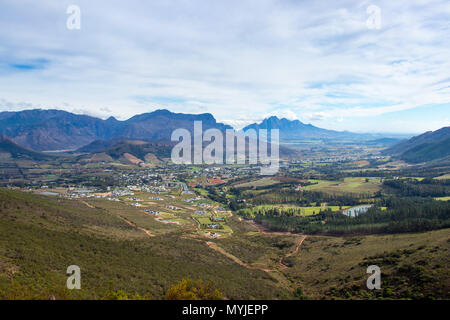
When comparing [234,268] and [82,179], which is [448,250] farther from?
[82,179]

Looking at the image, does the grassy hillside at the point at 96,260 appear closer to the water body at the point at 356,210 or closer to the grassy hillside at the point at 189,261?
the grassy hillside at the point at 189,261

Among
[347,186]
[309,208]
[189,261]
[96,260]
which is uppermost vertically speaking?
[96,260]

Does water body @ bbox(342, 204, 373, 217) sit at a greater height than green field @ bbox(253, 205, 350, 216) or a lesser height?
greater

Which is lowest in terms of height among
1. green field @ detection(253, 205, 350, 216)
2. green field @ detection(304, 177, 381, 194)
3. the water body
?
green field @ detection(253, 205, 350, 216)

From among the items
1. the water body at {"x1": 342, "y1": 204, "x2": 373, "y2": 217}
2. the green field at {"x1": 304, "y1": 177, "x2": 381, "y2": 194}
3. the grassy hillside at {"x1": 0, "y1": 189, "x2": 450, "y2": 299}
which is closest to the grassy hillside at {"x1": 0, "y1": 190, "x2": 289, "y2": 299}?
the grassy hillside at {"x1": 0, "y1": 189, "x2": 450, "y2": 299}

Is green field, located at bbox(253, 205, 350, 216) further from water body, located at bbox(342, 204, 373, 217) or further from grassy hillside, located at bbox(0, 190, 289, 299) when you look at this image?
grassy hillside, located at bbox(0, 190, 289, 299)

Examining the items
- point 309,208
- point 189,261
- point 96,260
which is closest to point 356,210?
point 309,208

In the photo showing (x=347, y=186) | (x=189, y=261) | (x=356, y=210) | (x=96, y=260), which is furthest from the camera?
(x=347, y=186)

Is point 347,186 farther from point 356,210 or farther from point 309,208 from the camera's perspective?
point 309,208

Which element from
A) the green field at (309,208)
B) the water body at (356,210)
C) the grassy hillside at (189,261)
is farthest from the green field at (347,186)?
the grassy hillside at (189,261)

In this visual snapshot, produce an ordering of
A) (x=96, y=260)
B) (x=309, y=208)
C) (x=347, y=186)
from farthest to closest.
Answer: (x=347, y=186) < (x=309, y=208) < (x=96, y=260)

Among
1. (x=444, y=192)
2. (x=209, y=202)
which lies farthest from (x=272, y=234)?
(x=444, y=192)

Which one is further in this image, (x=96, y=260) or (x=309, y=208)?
(x=309, y=208)

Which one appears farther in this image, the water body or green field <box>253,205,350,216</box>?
green field <box>253,205,350,216</box>
